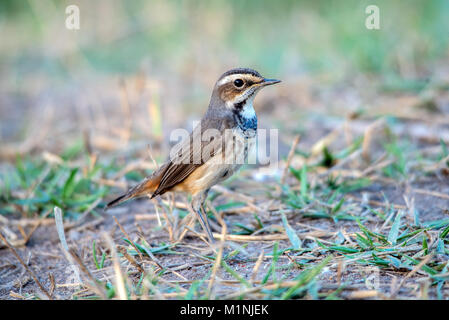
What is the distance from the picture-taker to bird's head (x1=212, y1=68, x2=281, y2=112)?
4715mm

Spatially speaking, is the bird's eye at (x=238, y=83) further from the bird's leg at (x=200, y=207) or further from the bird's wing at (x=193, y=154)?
the bird's leg at (x=200, y=207)

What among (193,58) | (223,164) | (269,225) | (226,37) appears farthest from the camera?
(226,37)

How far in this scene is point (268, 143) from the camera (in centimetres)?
707

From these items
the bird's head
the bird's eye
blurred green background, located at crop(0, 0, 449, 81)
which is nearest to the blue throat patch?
the bird's head

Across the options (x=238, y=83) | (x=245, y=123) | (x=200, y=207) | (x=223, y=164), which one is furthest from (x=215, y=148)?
(x=238, y=83)

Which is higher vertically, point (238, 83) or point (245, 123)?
point (238, 83)

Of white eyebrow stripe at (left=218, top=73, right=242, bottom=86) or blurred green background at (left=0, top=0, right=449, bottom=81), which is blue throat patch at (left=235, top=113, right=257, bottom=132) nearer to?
white eyebrow stripe at (left=218, top=73, right=242, bottom=86)

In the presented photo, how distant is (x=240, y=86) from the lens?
187 inches

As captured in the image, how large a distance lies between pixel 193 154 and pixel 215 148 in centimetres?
22

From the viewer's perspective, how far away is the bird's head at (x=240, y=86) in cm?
471

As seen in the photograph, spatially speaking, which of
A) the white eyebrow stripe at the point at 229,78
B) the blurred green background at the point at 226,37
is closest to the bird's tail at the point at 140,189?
the white eyebrow stripe at the point at 229,78

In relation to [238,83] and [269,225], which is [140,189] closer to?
[269,225]
